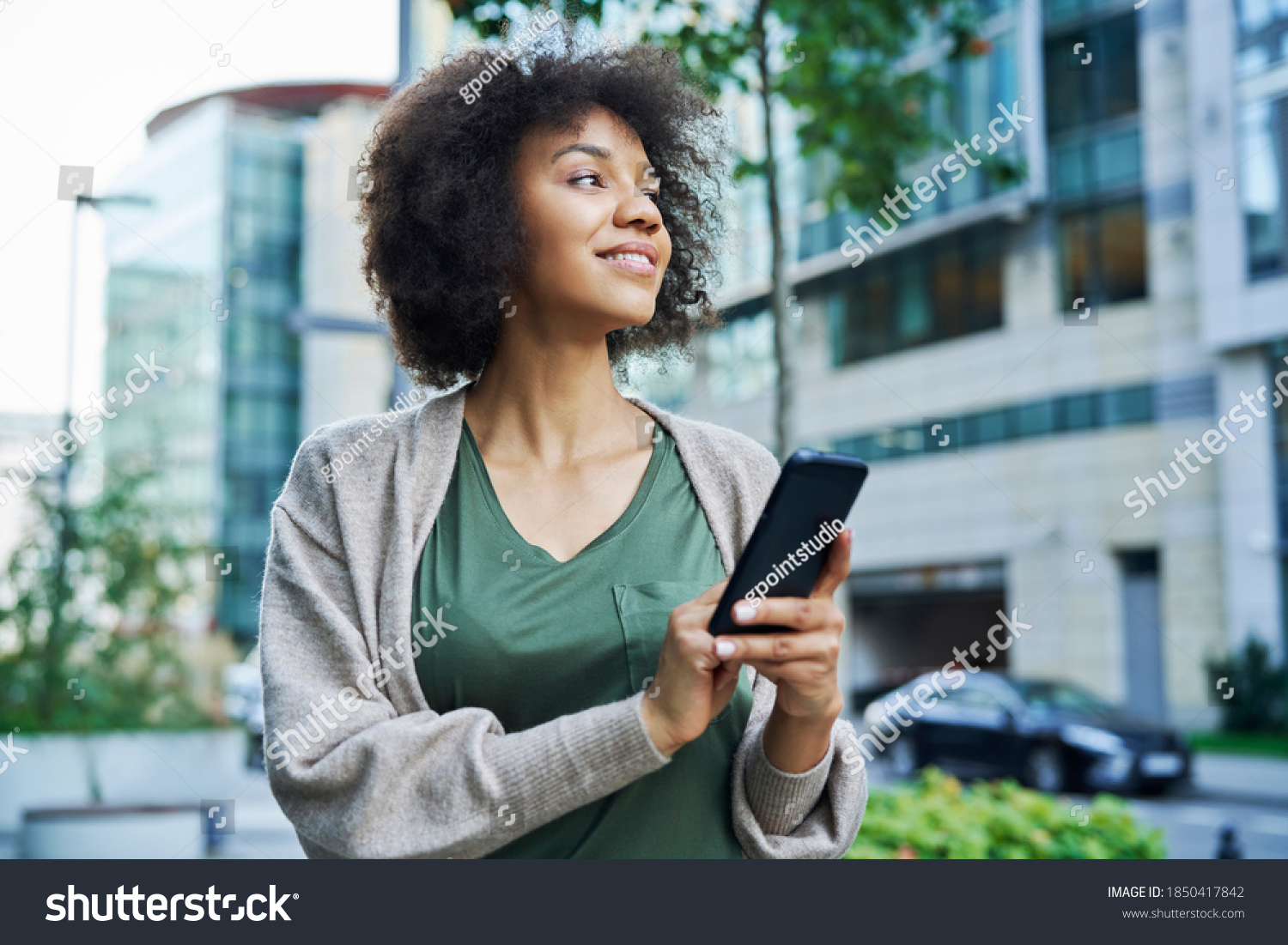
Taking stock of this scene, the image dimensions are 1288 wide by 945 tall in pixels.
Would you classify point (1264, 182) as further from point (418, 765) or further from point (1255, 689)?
point (418, 765)

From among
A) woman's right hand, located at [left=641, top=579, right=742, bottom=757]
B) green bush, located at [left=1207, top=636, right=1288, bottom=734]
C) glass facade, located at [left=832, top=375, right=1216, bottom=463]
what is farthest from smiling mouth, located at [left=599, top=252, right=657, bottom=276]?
green bush, located at [left=1207, top=636, right=1288, bottom=734]

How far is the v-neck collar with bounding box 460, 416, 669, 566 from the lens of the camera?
1631mm

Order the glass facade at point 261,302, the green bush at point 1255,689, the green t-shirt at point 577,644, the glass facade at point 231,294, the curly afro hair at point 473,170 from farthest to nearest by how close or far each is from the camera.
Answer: the glass facade at point 261,302
the glass facade at point 231,294
the green bush at point 1255,689
the curly afro hair at point 473,170
the green t-shirt at point 577,644

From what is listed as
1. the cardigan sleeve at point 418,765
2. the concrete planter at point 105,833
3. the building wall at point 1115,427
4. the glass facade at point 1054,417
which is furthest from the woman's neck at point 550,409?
the glass facade at point 1054,417

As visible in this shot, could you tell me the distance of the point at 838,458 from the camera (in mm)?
1293

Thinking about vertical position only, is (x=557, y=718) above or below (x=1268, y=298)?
below

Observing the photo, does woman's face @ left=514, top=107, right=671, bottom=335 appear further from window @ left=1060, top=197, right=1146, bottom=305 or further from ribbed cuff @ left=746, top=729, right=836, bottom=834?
window @ left=1060, top=197, right=1146, bottom=305

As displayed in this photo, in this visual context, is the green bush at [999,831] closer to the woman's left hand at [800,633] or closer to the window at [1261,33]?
the woman's left hand at [800,633]

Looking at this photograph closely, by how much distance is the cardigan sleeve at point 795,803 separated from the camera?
1.58 m

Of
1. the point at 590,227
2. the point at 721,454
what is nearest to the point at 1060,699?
the point at 721,454

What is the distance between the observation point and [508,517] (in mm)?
1673
